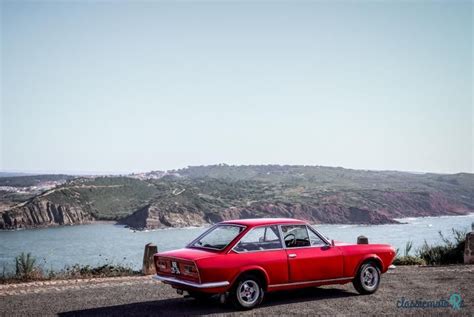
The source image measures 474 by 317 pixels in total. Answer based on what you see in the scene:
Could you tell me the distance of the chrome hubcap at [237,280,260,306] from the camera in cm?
895

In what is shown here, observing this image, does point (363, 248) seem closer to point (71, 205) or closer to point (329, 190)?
point (71, 205)

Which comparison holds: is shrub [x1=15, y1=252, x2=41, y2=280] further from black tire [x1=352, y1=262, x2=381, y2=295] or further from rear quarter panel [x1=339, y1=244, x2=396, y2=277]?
black tire [x1=352, y1=262, x2=381, y2=295]

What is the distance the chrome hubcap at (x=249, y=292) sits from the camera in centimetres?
895

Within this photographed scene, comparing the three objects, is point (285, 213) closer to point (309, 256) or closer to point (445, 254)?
point (445, 254)

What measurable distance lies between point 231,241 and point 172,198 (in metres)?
89.7

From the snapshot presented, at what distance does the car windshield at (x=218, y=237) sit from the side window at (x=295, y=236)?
964 mm

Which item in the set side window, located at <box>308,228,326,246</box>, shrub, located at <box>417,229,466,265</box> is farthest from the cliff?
side window, located at <box>308,228,326,246</box>

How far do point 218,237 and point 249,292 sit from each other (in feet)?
3.84

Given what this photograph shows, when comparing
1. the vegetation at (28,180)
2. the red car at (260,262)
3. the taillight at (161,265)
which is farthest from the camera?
the vegetation at (28,180)

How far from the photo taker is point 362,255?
10.4 m

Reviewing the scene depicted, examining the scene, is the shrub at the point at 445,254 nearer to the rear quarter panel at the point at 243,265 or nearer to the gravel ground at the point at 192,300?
the gravel ground at the point at 192,300

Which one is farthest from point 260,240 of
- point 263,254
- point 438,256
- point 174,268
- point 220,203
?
point 220,203

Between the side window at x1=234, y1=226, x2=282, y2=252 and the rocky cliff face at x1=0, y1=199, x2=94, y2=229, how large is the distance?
7656cm

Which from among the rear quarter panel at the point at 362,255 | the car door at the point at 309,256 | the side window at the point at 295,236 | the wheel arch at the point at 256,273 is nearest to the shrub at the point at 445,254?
the rear quarter panel at the point at 362,255
